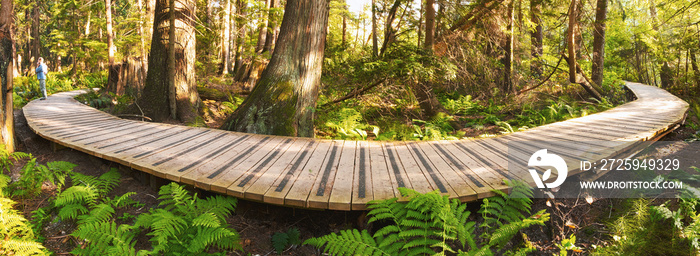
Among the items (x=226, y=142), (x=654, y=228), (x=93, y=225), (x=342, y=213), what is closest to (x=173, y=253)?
(x=93, y=225)

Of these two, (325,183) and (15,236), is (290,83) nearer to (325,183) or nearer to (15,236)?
(325,183)

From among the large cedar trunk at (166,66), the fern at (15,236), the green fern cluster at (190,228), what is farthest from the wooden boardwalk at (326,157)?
the large cedar trunk at (166,66)

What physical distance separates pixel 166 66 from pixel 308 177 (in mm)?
5888

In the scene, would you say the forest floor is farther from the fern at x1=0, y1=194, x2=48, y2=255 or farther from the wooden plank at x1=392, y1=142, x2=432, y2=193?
the wooden plank at x1=392, y1=142, x2=432, y2=193

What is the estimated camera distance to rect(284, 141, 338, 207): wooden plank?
297 centimetres

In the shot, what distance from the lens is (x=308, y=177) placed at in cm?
358

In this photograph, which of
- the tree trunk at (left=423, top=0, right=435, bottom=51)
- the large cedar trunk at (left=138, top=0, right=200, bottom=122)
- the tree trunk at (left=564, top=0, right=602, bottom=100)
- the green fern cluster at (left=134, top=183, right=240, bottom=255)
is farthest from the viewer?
the tree trunk at (left=564, top=0, right=602, bottom=100)

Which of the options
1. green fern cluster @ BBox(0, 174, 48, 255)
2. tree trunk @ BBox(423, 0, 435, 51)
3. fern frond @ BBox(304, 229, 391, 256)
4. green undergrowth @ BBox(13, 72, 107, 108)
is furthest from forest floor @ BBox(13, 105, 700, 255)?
green undergrowth @ BBox(13, 72, 107, 108)

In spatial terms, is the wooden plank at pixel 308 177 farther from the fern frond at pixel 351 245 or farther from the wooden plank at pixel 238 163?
the wooden plank at pixel 238 163

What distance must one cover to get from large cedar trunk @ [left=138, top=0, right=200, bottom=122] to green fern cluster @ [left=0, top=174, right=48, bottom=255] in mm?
4673

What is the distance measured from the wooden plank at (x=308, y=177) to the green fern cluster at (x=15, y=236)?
2.13m

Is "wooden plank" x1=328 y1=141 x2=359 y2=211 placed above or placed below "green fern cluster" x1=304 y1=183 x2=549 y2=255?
above

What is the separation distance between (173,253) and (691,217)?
186 inches

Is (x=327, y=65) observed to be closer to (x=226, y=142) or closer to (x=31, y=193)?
(x=226, y=142)
